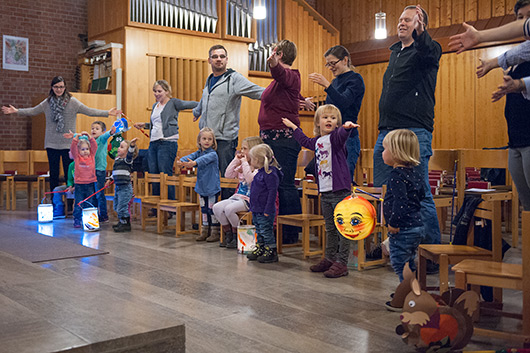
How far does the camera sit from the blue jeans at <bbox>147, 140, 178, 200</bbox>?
6.89 metres

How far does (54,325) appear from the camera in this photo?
2.37 meters

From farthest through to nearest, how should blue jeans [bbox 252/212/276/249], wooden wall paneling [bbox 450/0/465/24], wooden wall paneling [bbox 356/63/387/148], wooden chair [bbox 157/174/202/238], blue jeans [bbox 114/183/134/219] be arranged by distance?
wooden wall paneling [bbox 356/63/387/148]
wooden wall paneling [bbox 450/0/465/24]
blue jeans [bbox 114/183/134/219]
wooden chair [bbox 157/174/202/238]
blue jeans [bbox 252/212/276/249]

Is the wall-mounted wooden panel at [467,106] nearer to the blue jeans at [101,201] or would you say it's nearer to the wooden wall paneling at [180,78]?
the wooden wall paneling at [180,78]

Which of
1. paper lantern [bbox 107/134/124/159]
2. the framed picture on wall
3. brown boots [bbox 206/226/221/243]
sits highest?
the framed picture on wall

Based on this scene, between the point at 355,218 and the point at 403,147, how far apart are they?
0.46 m

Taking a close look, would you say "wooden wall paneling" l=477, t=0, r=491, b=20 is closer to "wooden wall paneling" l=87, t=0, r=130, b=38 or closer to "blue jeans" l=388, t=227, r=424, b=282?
"wooden wall paneling" l=87, t=0, r=130, b=38

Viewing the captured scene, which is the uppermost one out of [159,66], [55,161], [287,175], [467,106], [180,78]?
[159,66]

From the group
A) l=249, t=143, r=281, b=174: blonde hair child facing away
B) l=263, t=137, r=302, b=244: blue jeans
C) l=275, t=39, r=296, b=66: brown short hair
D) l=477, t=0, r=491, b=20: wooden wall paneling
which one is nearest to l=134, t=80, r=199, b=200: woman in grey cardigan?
l=263, t=137, r=302, b=244: blue jeans

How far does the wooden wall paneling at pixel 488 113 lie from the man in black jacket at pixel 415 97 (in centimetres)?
662

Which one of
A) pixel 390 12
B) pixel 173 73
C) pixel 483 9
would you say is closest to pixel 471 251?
pixel 173 73

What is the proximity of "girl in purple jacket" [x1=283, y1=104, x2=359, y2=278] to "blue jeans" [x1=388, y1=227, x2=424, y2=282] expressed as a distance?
737 millimetres

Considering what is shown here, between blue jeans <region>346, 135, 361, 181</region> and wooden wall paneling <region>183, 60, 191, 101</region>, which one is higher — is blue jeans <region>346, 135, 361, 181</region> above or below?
below

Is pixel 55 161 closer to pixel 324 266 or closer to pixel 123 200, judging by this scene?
pixel 123 200

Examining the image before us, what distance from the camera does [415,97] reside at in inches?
154
